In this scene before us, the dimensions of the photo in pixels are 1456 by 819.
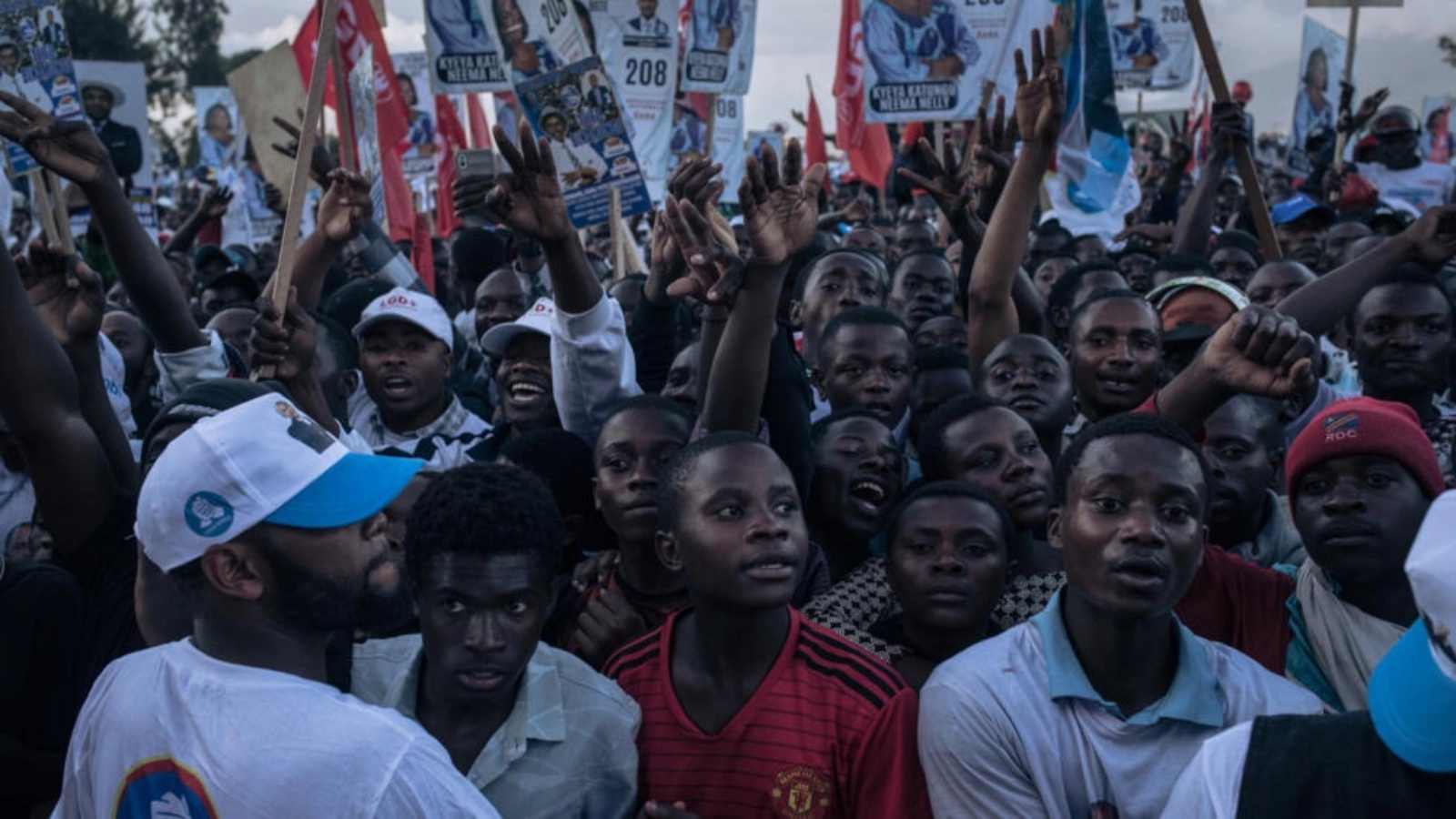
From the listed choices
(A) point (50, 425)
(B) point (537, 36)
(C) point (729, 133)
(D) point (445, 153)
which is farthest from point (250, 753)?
(C) point (729, 133)

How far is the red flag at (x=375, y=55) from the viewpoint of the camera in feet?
22.2

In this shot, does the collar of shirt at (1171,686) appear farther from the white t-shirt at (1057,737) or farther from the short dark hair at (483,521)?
the short dark hair at (483,521)

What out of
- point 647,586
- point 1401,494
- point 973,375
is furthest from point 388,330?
point 1401,494

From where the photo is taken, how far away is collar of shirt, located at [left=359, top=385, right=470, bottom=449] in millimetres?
4559

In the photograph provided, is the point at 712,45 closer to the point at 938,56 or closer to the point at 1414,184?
the point at 938,56

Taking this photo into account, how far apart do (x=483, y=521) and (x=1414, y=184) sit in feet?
31.8

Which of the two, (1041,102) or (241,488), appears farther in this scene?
(1041,102)

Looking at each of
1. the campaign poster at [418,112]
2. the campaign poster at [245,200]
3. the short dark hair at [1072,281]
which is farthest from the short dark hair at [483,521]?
the campaign poster at [418,112]

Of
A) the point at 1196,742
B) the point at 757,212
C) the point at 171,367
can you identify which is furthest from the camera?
the point at 171,367

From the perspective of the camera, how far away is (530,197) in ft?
12.3

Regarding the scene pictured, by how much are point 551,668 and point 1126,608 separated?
1.14 meters

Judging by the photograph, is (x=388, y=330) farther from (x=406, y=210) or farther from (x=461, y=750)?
(x=406, y=210)

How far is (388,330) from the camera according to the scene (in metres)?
4.65

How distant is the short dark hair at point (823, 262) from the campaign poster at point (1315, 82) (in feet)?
19.6
